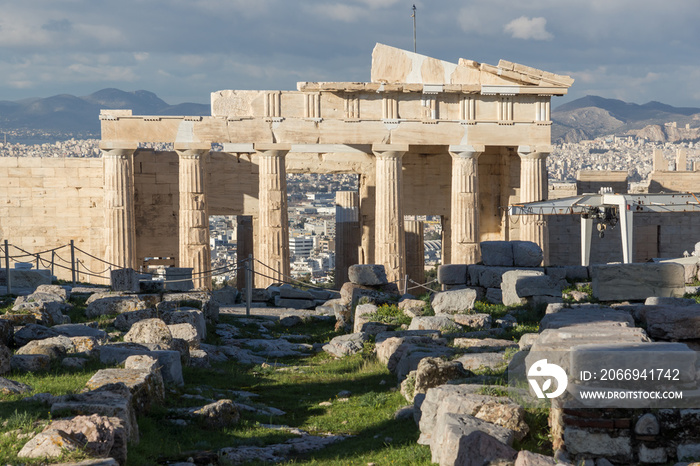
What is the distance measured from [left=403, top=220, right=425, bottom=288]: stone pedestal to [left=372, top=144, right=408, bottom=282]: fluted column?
12.9 ft

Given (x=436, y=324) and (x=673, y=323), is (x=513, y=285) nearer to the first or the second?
(x=436, y=324)

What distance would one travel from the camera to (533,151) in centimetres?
2858

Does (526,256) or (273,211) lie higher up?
(273,211)

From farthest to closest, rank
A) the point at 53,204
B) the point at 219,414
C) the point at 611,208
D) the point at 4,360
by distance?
the point at 53,204
the point at 611,208
the point at 4,360
the point at 219,414

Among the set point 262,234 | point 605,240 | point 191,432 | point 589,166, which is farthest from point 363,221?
point 589,166

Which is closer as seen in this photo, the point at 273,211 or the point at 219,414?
the point at 219,414

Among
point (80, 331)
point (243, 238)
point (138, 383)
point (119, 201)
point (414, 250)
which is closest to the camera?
point (138, 383)

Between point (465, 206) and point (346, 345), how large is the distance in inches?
540

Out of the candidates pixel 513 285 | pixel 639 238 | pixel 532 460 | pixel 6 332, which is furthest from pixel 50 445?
pixel 639 238

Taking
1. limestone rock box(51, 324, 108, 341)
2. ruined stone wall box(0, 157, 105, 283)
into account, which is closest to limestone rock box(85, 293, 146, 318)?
limestone rock box(51, 324, 108, 341)

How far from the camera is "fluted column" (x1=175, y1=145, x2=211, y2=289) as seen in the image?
89.6 ft

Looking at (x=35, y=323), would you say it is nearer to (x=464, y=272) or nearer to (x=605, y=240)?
(x=464, y=272)

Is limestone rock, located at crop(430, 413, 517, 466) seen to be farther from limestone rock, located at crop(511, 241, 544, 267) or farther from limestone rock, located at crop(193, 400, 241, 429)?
limestone rock, located at crop(511, 241, 544, 267)

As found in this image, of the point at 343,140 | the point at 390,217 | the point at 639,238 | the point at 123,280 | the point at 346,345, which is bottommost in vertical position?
the point at 346,345
